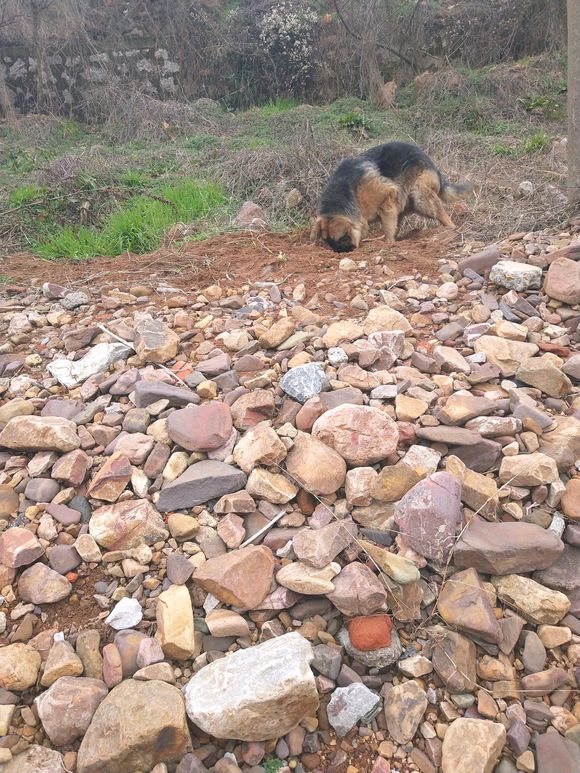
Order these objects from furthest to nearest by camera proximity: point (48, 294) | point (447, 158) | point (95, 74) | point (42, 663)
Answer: point (95, 74) < point (447, 158) < point (48, 294) < point (42, 663)

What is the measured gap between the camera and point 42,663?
175 centimetres

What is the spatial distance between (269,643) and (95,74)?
13.8 m

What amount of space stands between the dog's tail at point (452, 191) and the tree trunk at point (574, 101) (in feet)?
4.28

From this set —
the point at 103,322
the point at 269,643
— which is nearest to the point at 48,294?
the point at 103,322

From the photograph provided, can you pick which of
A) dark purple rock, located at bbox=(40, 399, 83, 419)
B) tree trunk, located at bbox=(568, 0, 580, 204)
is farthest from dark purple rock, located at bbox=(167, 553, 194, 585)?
tree trunk, located at bbox=(568, 0, 580, 204)

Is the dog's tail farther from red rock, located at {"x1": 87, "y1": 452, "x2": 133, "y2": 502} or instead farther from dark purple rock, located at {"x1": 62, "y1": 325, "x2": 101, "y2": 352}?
red rock, located at {"x1": 87, "y1": 452, "x2": 133, "y2": 502}

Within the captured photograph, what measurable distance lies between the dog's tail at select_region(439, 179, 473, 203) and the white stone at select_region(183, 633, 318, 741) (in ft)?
17.2

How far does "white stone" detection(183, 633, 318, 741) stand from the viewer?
156 cm

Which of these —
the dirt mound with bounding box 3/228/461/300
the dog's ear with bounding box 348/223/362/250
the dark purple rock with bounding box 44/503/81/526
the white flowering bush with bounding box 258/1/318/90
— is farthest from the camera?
the white flowering bush with bounding box 258/1/318/90

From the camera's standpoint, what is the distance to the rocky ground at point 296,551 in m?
1.60

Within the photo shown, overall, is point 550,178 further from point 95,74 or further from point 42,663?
point 95,74

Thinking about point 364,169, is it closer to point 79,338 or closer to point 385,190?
point 385,190

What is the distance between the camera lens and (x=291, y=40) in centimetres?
1251

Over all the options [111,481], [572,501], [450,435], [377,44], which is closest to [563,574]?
[572,501]
